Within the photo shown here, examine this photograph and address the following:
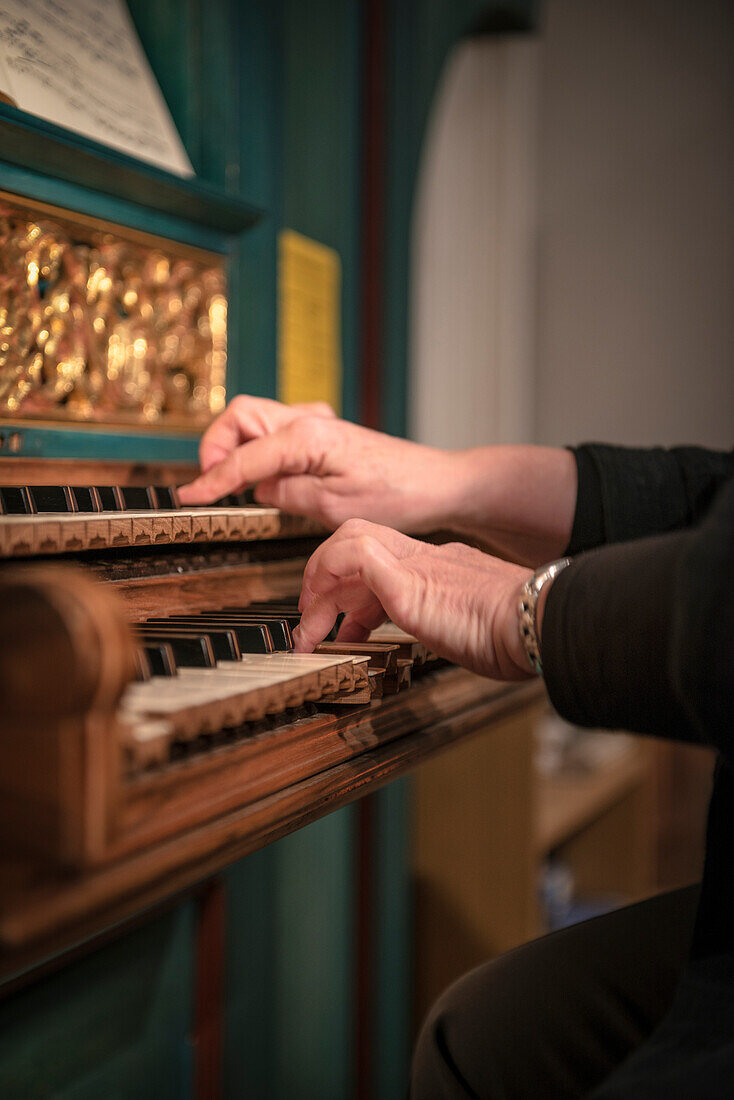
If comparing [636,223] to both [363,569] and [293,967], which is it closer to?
[293,967]

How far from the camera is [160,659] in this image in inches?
22.7

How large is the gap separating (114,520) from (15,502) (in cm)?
7

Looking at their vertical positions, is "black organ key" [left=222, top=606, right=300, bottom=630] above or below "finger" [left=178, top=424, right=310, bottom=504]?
below

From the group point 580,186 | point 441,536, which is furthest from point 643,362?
point 441,536

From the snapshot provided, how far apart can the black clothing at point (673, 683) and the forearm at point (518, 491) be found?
0.34 metres

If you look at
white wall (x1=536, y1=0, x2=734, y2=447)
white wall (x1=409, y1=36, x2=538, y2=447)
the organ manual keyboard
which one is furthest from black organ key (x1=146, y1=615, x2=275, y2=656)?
white wall (x1=536, y1=0, x2=734, y2=447)

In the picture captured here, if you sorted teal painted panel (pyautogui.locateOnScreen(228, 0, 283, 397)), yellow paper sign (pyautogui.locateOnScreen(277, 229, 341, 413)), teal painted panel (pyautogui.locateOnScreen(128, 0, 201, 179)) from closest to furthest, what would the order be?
teal painted panel (pyautogui.locateOnScreen(128, 0, 201, 179)) → teal painted panel (pyautogui.locateOnScreen(228, 0, 283, 397)) → yellow paper sign (pyautogui.locateOnScreen(277, 229, 341, 413))

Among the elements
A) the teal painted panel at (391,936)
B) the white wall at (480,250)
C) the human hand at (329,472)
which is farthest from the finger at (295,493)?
the white wall at (480,250)

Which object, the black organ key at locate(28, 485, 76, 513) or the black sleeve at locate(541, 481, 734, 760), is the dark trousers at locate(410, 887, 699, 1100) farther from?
the black organ key at locate(28, 485, 76, 513)

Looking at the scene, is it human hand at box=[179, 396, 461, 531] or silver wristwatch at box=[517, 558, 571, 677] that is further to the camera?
human hand at box=[179, 396, 461, 531]

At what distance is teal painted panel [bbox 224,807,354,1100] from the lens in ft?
4.79

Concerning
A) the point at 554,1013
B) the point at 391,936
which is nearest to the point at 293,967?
the point at 391,936

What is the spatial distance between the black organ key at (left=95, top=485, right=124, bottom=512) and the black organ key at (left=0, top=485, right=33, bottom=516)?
8 cm

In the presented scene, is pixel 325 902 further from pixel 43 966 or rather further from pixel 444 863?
pixel 43 966
